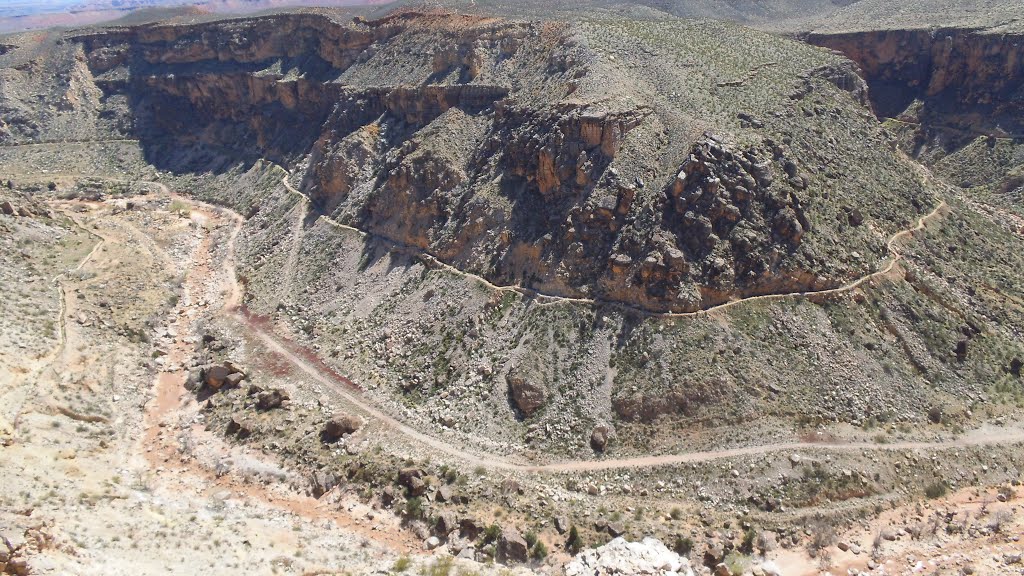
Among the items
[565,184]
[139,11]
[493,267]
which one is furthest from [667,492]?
[139,11]

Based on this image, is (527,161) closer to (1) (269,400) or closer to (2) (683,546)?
(1) (269,400)

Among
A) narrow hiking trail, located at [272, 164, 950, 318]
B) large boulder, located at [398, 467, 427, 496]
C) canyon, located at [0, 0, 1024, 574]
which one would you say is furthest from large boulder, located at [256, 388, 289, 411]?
narrow hiking trail, located at [272, 164, 950, 318]

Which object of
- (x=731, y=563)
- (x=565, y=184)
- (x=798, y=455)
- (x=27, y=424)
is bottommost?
(x=731, y=563)

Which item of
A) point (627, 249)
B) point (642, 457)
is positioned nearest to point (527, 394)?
point (642, 457)

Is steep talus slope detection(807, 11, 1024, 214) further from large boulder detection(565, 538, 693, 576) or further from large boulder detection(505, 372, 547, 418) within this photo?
large boulder detection(565, 538, 693, 576)

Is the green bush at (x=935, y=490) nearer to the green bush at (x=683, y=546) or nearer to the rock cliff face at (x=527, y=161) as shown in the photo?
the rock cliff face at (x=527, y=161)

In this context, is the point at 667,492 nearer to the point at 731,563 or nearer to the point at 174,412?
the point at 731,563
